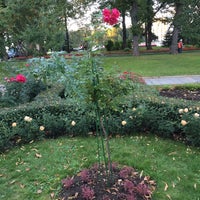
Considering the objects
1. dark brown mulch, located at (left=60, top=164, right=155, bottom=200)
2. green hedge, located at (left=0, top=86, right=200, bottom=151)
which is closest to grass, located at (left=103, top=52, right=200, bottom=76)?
green hedge, located at (left=0, top=86, right=200, bottom=151)

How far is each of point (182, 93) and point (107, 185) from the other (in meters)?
4.71

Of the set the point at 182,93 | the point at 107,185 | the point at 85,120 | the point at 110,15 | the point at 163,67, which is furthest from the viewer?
the point at 163,67

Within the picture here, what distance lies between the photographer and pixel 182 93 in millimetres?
6789

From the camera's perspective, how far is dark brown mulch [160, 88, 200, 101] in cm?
626

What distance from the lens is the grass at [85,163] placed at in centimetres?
283

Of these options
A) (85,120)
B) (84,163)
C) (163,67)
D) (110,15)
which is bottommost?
(84,163)

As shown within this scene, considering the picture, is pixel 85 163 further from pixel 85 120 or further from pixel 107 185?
pixel 85 120

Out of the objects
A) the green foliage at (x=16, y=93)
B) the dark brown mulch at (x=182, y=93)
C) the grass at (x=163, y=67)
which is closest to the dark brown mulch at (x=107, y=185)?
the green foliage at (x=16, y=93)

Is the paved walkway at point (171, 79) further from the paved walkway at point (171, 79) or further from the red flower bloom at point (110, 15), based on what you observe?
the red flower bloom at point (110, 15)

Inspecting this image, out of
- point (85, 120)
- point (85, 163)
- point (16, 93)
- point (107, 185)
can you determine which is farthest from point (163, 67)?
point (107, 185)

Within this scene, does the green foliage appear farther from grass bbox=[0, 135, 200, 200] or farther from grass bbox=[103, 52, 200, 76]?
grass bbox=[103, 52, 200, 76]

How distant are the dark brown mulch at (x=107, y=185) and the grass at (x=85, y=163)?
129mm

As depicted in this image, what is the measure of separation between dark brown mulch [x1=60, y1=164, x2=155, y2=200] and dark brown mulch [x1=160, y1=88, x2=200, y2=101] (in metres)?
3.77

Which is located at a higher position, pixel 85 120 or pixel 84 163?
pixel 85 120
